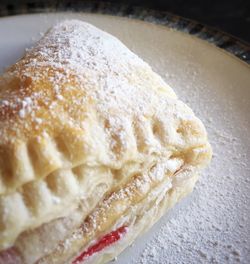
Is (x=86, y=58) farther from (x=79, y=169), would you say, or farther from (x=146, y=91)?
(x=79, y=169)

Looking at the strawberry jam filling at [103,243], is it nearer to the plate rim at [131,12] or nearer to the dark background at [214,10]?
the plate rim at [131,12]

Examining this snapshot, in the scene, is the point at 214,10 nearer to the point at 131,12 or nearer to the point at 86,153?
the point at 131,12

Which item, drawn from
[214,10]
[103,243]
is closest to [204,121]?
[103,243]

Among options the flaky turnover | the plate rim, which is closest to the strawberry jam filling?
the flaky turnover

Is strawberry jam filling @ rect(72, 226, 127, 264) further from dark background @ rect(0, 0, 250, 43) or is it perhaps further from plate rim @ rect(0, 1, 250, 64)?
dark background @ rect(0, 0, 250, 43)

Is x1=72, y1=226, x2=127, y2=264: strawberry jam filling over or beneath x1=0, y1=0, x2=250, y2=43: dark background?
beneath
